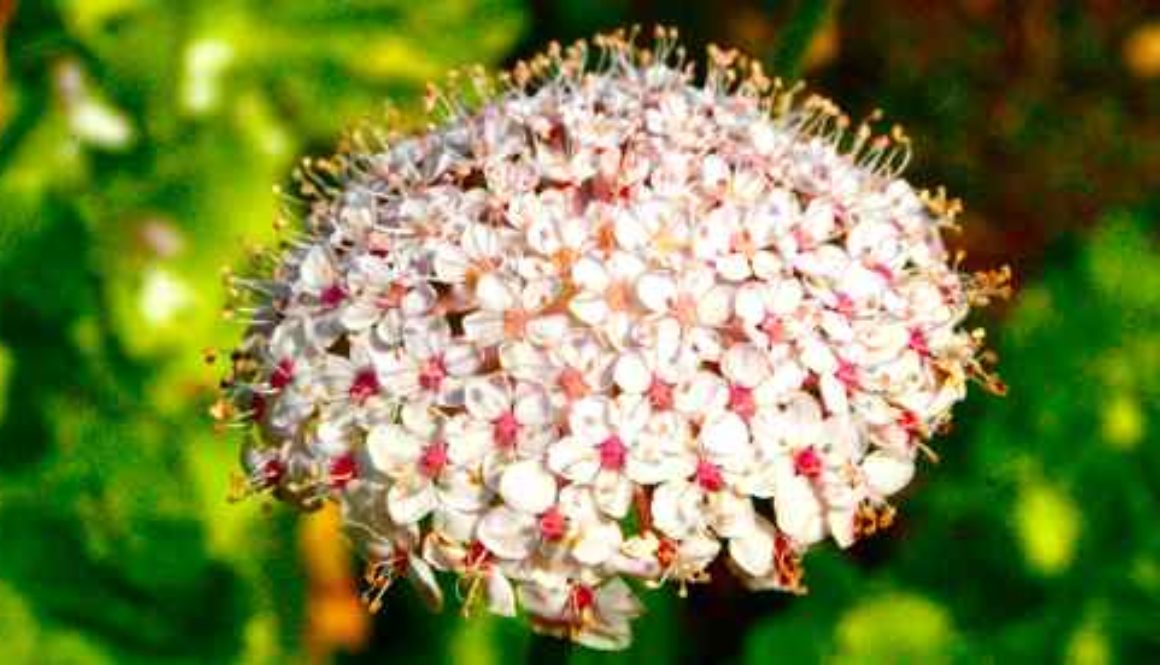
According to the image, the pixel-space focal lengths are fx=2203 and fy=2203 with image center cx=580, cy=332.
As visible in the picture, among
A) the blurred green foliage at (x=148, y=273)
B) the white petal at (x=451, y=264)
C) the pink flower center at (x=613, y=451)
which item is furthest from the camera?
the blurred green foliage at (x=148, y=273)

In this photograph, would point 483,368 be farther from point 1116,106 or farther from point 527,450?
point 1116,106

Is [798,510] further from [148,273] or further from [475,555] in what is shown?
Result: [148,273]

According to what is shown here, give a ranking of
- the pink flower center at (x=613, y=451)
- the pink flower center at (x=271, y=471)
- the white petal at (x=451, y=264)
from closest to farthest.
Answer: the pink flower center at (x=613, y=451)
the white petal at (x=451, y=264)
the pink flower center at (x=271, y=471)

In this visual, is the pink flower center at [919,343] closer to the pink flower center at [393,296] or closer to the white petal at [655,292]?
the white petal at [655,292]

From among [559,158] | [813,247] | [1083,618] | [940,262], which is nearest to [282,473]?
[559,158]

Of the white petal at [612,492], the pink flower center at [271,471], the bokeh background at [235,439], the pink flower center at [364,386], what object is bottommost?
the pink flower center at [271,471]

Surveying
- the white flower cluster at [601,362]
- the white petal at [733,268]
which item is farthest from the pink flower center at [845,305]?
the white petal at [733,268]
